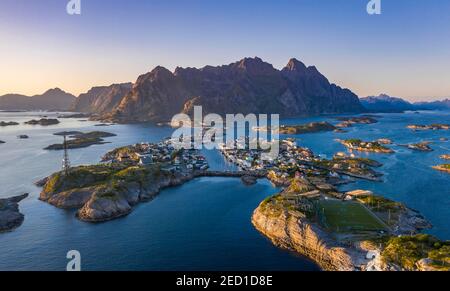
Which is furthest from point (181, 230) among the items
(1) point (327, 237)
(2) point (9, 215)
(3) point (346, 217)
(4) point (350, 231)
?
(2) point (9, 215)

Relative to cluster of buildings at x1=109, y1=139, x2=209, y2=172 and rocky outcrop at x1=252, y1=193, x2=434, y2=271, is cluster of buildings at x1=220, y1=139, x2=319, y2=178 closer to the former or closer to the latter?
cluster of buildings at x1=109, y1=139, x2=209, y2=172

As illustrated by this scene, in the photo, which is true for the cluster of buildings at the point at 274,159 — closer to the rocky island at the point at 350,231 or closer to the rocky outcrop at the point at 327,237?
the rocky island at the point at 350,231

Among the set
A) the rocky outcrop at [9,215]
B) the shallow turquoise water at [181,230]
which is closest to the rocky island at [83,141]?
the shallow turquoise water at [181,230]

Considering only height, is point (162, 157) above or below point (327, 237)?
above

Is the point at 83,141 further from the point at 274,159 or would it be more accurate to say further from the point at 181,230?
the point at 181,230

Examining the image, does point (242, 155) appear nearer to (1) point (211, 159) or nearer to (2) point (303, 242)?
(1) point (211, 159)

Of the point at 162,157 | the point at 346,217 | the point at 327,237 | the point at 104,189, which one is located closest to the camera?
the point at 327,237

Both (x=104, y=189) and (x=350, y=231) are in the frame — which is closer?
(x=350, y=231)

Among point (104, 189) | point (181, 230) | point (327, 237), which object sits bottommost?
point (181, 230)
